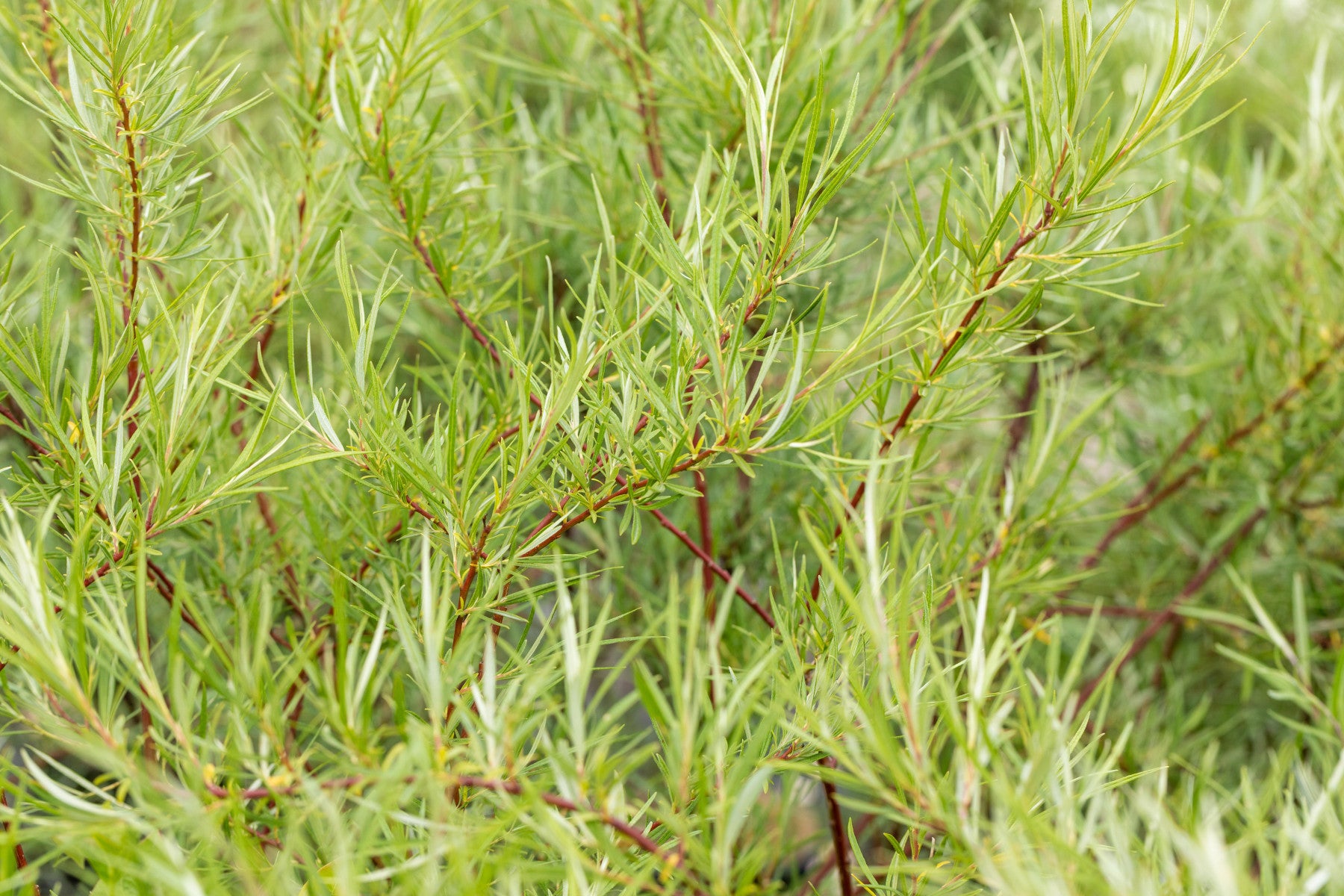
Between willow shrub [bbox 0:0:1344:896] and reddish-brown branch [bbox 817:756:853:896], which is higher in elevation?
willow shrub [bbox 0:0:1344:896]

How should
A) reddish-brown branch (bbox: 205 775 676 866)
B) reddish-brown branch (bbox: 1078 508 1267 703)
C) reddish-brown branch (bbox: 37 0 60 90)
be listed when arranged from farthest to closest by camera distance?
1. reddish-brown branch (bbox: 1078 508 1267 703)
2. reddish-brown branch (bbox: 37 0 60 90)
3. reddish-brown branch (bbox: 205 775 676 866)

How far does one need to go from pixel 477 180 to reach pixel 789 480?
18 centimetres

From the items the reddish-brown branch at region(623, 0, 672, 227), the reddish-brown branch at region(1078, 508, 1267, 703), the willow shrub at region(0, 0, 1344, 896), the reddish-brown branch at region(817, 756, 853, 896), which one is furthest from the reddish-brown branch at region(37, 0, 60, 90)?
the reddish-brown branch at region(1078, 508, 1267, 703)

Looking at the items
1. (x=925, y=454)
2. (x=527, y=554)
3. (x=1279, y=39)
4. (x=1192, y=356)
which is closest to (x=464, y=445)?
(x=527, y=554)

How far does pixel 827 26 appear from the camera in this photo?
527 mm

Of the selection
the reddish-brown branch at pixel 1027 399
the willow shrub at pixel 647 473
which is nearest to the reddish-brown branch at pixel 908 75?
the willow shrub at pixel 647 473

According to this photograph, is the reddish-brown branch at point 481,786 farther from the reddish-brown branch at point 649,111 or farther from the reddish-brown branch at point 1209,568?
the reddish-brown branch at point 1209,568

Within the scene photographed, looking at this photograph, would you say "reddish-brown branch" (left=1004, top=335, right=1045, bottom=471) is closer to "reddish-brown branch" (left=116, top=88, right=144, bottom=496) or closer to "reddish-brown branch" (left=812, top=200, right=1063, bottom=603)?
"reddish-brown branch" (left=812, top=200, right=1063, bottom=603)

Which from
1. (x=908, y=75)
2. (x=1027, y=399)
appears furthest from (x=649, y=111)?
(x=1027, y=399)

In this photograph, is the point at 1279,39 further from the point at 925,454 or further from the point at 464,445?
the point at 464,445

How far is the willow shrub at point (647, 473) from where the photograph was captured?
149 millimetres

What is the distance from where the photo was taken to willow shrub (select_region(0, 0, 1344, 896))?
0.15 meters

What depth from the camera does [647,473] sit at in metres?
0.19

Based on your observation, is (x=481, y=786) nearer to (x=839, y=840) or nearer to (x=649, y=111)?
(x=839, y=840)
